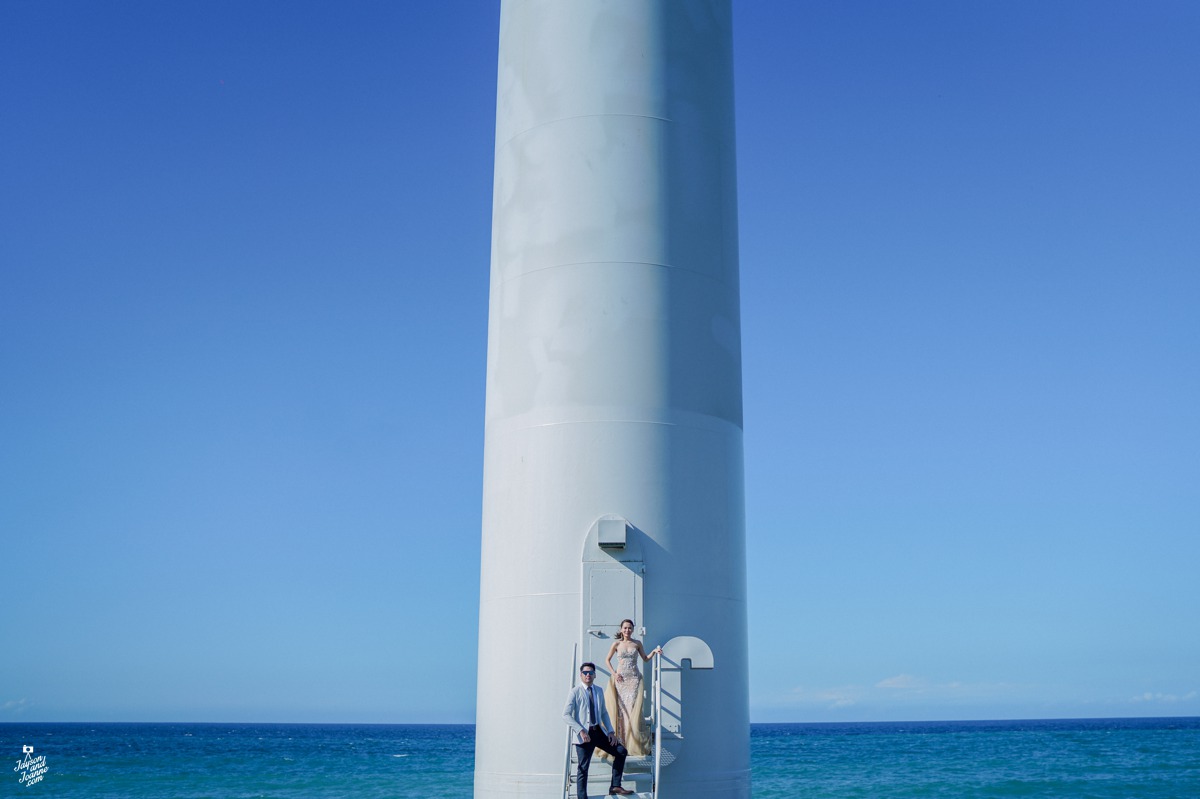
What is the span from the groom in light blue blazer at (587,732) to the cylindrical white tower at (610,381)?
0.18m

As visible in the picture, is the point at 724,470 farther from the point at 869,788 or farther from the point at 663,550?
the point at 869,788

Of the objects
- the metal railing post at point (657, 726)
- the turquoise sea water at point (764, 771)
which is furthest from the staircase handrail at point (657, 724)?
the turquoise sea water at point (764, 771)

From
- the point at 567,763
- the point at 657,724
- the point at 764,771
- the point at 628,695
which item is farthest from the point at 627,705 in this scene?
the point at 764,771

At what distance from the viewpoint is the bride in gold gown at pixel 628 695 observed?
8.24m

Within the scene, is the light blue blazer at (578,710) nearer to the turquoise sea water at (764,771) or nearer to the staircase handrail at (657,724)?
the staircase handrail at (657,724)

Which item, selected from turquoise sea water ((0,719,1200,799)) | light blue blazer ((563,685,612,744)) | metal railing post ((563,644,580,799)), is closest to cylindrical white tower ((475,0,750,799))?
metal railing post ((563,644,580,799))

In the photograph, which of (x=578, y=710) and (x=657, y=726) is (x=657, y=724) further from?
(x=578, y=710)

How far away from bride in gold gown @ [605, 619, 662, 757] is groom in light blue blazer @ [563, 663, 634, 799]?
248mm

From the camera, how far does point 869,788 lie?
43438mm

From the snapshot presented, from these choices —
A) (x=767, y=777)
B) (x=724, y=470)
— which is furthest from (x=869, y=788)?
(x=724, y=470)

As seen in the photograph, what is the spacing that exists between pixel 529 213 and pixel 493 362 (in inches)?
52.9

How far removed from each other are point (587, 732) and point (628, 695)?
18.7 inches

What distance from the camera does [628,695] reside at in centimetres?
826

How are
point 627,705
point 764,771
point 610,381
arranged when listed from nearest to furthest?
point 627,705
point 610,381
point 764,771
